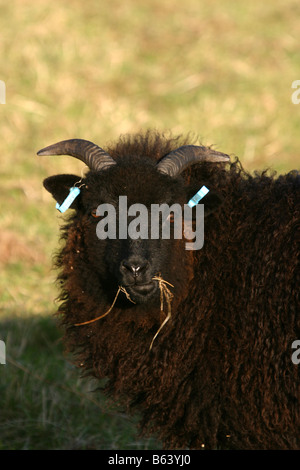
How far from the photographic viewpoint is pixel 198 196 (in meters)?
4.59

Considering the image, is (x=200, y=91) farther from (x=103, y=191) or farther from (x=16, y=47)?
(x=103, y=191)

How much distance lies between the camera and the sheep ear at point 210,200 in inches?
179

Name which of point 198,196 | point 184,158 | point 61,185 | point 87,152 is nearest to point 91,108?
point 61,185

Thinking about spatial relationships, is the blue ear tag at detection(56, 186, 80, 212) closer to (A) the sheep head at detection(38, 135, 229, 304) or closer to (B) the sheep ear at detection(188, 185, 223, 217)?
(A) the sheep head at detection(38, 135, 229, 304)

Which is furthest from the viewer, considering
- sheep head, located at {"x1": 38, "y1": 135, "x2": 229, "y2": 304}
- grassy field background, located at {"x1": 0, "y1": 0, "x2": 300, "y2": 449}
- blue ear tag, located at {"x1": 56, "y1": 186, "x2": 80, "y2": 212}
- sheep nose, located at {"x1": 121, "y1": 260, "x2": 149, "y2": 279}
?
grassy field background, located at {"x1": 0, "y1": 0, "x2": 300, "y2": 449}

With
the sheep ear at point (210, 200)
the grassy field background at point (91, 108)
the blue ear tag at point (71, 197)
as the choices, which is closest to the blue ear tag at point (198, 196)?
the sheep ear at point (210, 200)

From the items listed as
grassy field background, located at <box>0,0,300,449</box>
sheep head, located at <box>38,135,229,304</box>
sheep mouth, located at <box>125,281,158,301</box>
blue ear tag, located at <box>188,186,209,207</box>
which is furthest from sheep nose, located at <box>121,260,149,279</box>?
grassy field background, located at <box>0,0,300,449</box>

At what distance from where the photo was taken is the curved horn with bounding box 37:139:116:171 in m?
4.64

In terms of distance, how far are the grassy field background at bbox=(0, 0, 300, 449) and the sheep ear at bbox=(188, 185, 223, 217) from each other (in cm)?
190

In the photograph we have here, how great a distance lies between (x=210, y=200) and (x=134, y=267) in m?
0.78

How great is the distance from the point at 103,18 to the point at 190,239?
14013 mm

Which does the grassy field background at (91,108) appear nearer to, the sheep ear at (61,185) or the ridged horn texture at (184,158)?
the sheep ear at (61,185)

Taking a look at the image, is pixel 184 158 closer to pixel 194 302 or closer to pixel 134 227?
pixel 134 227

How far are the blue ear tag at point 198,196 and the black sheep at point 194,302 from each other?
2.0 inches
